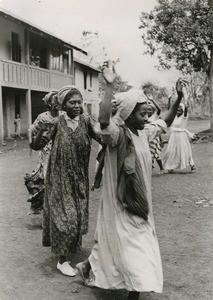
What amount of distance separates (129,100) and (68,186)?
3.74 feet

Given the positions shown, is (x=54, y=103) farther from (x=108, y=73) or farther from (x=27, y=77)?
(x=27, y=77)

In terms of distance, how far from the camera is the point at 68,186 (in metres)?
4.06

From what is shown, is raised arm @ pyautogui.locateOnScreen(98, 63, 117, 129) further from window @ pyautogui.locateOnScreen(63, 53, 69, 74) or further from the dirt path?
window @ pyautogui.locateOnScreen(63, 53, 69, 74)

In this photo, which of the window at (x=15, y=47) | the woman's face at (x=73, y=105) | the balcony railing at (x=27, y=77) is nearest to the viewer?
the woman's face at (x=73, y=105)

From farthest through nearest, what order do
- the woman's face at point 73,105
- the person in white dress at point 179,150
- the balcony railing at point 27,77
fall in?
the balcony railing at point 27,77 → the person in white dress at point 179,150 → the woman's face at point 73,105

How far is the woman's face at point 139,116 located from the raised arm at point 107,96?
35 cm

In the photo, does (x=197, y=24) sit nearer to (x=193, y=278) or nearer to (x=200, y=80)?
(x=193, y=278)

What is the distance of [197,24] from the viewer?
21.0 metres

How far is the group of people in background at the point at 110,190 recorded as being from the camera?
3211 mm

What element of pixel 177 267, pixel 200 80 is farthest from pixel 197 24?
pixel 200 80

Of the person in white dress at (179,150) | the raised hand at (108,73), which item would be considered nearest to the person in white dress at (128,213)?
the raised hand at (108,73)

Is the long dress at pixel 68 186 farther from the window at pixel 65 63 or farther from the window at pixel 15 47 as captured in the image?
the window at pixel 65 63

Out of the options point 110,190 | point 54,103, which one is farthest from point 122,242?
point 54,103

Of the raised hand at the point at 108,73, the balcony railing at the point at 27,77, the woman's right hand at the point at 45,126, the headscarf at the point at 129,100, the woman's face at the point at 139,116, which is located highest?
the balcony railing at the point at 27,77
